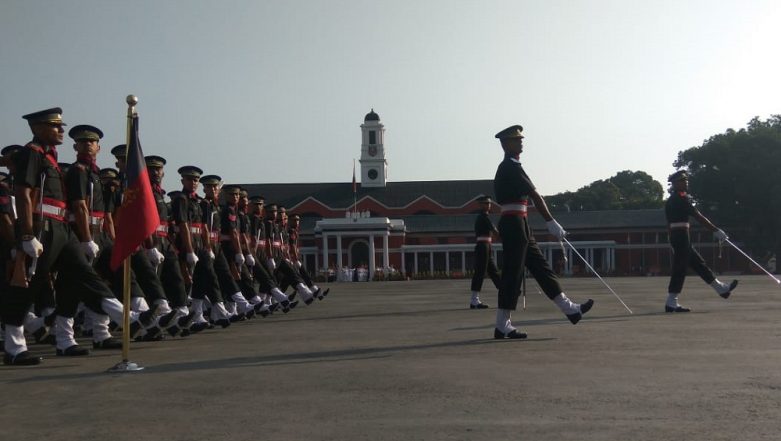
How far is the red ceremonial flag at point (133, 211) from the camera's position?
791 centimetres

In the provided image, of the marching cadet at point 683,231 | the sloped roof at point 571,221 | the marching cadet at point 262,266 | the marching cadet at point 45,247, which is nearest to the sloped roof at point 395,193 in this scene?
the sloped roof at point 571,221

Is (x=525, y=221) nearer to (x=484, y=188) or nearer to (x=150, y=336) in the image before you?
(x=150, y=336)

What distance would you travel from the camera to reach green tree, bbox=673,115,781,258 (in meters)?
68.6

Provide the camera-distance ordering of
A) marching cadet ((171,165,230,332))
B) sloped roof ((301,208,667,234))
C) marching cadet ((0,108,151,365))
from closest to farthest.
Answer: marching cadet ((0,108,151,365)) < marching cadet ((171,165,230,332)) < sloped roof ((301,208,667,234))

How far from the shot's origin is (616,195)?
114 m

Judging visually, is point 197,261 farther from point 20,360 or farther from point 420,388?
point 420,388

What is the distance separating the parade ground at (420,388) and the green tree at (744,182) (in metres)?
63.2

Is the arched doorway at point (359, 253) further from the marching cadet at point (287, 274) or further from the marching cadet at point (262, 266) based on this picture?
the marching cadet at point (262, 266)

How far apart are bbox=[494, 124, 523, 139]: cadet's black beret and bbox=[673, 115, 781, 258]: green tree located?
205ft

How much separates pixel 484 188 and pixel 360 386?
8697 cm

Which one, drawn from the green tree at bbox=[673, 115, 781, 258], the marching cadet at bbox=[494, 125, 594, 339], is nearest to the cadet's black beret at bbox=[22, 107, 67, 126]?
the marching cadet at bbox=[494, 125, 594, 339]

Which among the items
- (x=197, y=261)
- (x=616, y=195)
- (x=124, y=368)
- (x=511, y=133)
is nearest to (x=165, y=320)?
(x=197, y=261)

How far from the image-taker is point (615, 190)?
114m

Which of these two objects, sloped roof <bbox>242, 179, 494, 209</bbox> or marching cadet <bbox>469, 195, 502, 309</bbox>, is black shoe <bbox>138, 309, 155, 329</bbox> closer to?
marching cadet <bbox>469, 195, 502, 309</bbox>
